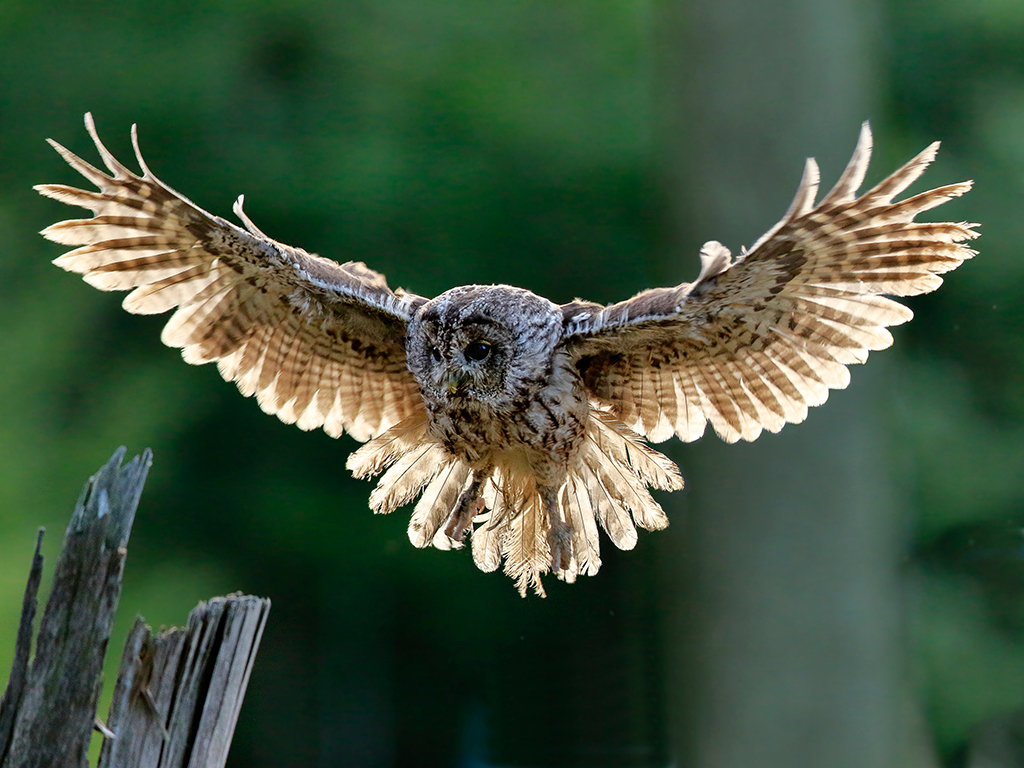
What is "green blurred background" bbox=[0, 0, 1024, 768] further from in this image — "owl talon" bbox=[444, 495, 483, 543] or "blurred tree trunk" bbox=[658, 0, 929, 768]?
"owl talon" bbox=[444, 495, 483, 543]

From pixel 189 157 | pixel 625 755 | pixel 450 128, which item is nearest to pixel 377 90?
pixel 450 128

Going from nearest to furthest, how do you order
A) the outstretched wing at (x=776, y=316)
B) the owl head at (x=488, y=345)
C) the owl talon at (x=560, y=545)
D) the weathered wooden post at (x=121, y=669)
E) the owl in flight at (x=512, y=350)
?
the weathered wooden post at (x=121, y=669)
the outstretched wing at (x=776, y=316)
the owl in flight at (x=512, y=350)
the owl head at (x=488, y=345)
the owl talon at (x=560, y=545)

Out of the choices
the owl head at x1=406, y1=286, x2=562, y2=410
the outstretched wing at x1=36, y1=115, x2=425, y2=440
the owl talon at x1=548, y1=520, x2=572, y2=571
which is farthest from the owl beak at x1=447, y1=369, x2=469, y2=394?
the owl talon at x1=548, y1=520, x2=572, y2=571

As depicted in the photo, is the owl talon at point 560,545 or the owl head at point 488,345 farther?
the owl talon at point 560,545

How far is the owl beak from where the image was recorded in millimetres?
2666

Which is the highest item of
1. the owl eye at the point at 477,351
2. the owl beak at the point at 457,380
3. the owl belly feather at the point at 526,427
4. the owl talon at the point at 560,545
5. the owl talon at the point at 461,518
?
the owl eye at the point at 477,351

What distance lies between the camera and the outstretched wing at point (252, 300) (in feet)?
8.75

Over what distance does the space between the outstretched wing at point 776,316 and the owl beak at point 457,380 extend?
30 centimetres

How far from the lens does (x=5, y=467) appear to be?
570cm

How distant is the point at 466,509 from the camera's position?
290 centimetres

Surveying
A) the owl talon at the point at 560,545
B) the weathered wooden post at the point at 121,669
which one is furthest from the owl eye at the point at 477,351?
the weathered wooden post at the point at 121,669

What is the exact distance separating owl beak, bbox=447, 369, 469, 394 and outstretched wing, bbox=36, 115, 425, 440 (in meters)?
0.26

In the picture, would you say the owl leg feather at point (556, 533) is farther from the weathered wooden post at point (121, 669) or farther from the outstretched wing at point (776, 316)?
the weathered wooden post at point (121, 669)

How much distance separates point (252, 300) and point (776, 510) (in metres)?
2.55
